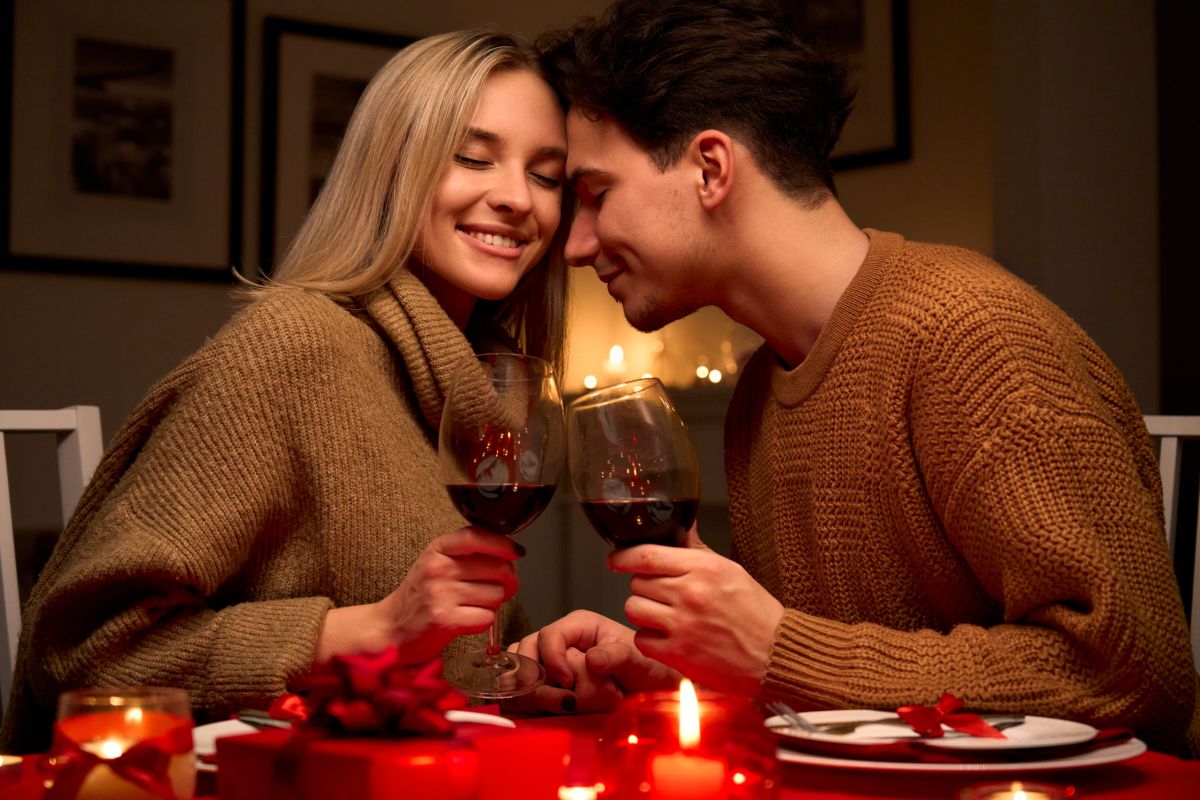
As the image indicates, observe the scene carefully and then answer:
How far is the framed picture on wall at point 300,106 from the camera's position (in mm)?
3986

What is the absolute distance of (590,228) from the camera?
6.17 feet

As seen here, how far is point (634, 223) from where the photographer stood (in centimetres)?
178

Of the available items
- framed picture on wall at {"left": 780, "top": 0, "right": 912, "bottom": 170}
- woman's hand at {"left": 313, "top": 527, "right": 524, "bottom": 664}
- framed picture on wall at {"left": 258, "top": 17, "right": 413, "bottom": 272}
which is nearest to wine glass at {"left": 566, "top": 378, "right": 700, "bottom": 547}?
woman's hand at {"left": 313, "top": 527, "right": 524, "bottom": 664}

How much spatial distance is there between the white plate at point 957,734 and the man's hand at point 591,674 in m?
0.35

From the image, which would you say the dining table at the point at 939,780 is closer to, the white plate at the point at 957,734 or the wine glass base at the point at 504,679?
the white plate at the point at 957,734

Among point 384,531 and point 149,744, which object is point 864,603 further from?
point 149,744

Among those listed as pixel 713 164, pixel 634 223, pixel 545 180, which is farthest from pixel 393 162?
pixel 713 164

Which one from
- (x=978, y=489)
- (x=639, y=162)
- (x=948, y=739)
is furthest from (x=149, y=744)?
(x=639, y=162)

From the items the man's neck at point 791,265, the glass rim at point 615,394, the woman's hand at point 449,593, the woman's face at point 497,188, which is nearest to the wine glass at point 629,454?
the glass rim at point 615,394

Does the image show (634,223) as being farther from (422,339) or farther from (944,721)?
(944,721)

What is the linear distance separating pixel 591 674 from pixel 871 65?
2981 millimetres

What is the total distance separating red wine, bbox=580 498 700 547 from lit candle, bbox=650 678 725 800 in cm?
37

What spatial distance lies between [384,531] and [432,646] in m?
0.34

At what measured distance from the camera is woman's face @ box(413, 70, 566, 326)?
1825 millimetres
